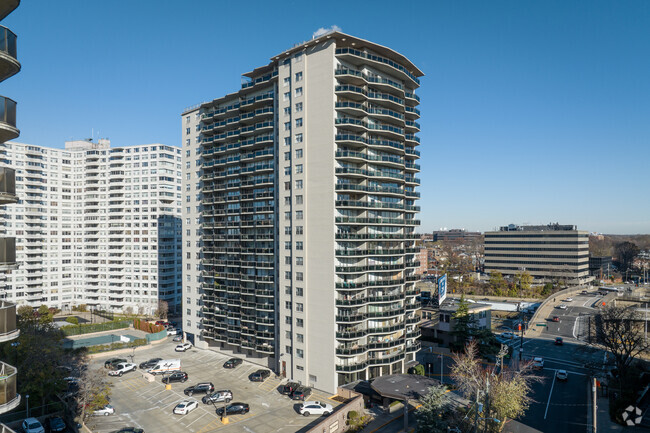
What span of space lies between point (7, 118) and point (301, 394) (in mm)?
48304

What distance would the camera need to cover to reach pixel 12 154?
109562 mm

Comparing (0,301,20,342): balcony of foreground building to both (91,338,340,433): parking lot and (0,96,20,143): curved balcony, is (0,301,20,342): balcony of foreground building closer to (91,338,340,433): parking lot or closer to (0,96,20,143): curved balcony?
(0,96,20,143): curved balcony

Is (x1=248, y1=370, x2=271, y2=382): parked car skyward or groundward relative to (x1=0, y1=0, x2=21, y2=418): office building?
groundward

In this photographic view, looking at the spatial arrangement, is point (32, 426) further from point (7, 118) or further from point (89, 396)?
point (7, 118)

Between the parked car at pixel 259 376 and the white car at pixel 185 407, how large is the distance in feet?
35.6

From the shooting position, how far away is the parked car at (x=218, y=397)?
5344cm

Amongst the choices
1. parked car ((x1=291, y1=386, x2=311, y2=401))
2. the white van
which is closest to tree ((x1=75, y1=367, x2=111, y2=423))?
the white van

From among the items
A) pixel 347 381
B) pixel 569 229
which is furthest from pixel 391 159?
pixel 569 229

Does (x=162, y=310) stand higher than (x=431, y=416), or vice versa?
(x=431, y=416)

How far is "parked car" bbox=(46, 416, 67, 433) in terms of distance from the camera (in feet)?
147

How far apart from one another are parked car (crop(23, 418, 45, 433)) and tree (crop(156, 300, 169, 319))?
6395 cm

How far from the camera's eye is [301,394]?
2167 inches

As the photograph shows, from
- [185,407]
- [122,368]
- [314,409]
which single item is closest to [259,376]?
[185,407]

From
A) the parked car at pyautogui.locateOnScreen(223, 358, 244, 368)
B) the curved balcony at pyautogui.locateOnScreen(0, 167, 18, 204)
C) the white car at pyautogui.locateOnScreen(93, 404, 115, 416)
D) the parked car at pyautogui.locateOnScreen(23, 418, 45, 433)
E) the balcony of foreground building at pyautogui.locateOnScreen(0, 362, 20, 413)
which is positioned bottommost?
the parked car at pyautogui.locateOnScreen(223, 358, 244, 368)
